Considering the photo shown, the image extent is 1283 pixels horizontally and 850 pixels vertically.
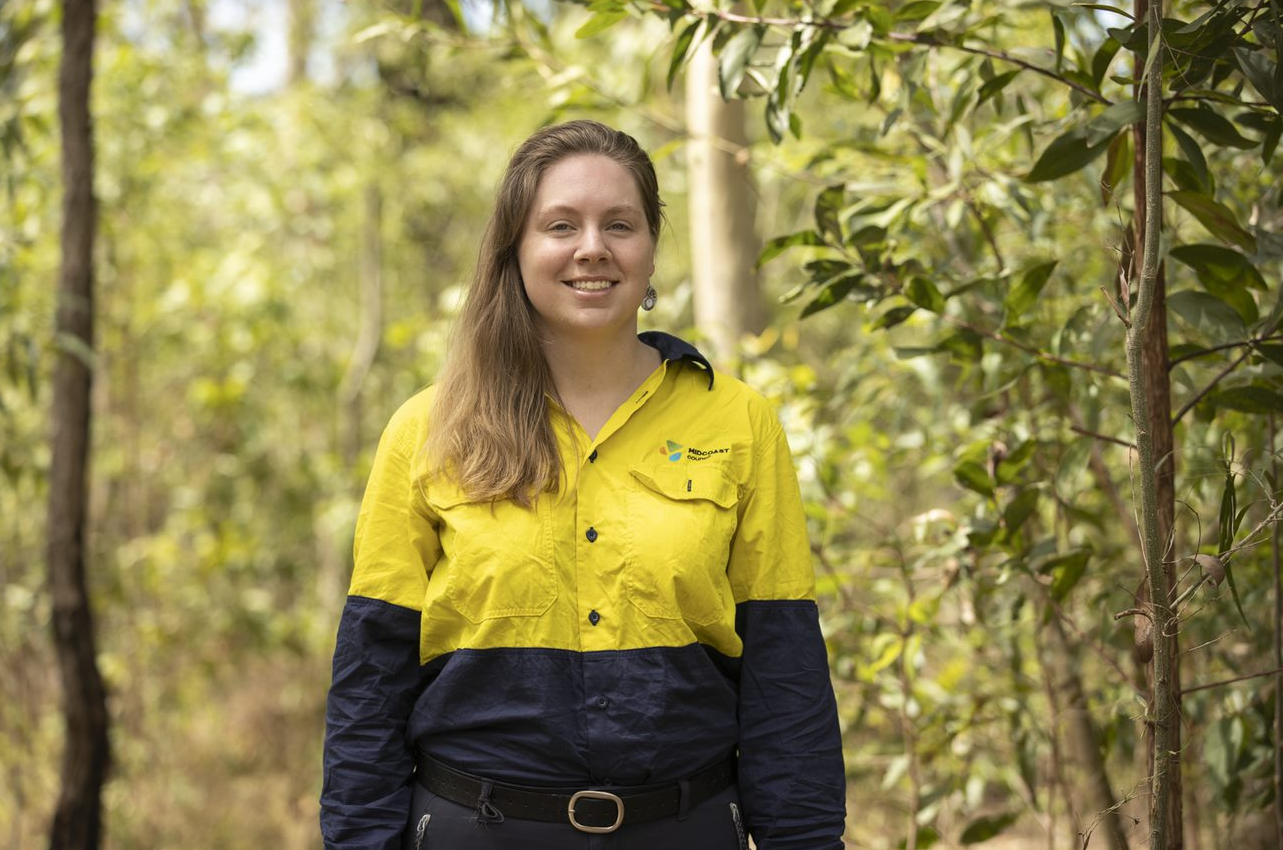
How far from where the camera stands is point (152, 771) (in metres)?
6.99

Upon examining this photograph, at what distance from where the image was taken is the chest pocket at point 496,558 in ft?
5.96

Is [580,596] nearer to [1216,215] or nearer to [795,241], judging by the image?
[795,241]

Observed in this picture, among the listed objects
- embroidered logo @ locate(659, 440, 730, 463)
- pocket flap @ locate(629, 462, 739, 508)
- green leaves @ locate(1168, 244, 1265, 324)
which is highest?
green leaves @ locate(1168, 244, 1265, 324)

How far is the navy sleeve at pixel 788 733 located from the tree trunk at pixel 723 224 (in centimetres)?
201

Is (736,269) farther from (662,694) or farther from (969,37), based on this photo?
(662,694)

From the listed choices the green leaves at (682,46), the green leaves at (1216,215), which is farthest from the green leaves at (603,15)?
the green leaves at (1216,215)

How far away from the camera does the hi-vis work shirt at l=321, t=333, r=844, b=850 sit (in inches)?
71.1

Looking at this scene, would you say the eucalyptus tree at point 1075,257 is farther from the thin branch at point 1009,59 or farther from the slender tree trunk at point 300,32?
the slender tree trunk at point 300,32

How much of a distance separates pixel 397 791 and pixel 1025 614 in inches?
86.0

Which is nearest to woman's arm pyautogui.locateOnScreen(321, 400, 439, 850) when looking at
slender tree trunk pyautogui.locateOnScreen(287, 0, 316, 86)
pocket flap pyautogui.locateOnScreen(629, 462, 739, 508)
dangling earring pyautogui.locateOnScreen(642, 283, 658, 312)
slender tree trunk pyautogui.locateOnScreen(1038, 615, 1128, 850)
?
pocket flap pyautogui.locateOnScreen(629, 462, 739, 508)

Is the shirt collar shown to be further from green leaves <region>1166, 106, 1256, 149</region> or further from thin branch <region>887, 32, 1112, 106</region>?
green leaves <region>1166, 106, 1256, 149</region>

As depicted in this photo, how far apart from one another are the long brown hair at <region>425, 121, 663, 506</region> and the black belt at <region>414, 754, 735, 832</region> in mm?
430

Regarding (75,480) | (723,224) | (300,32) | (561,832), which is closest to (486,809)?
(561,832)

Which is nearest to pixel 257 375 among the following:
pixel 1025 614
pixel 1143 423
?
pixel 1025 614
